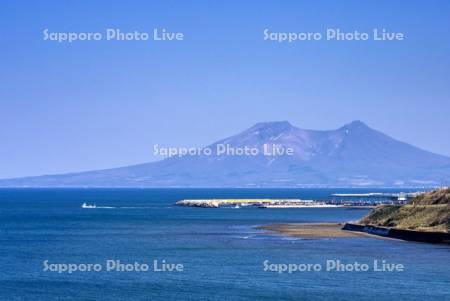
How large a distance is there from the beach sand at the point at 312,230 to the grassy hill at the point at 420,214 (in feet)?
13.0

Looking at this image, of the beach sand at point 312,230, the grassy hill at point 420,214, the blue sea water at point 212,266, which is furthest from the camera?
the beach sand at point 312,230

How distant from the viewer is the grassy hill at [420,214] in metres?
94.6

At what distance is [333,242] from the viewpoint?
292 feet

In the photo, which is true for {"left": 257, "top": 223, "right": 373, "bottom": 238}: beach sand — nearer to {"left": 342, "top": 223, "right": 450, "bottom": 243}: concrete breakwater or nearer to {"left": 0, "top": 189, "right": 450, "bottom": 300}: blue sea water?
{"left": 342, "top": 223, "right": 450, "bottom": 243}: concrete breakwater

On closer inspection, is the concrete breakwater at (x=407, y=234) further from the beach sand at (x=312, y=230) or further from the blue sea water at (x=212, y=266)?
the blue sea water at (x=212, y=266)

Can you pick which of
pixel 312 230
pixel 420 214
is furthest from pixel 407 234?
pixel 312 230

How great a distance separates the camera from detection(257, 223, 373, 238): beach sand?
10014 cm

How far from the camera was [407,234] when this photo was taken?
9338 cm

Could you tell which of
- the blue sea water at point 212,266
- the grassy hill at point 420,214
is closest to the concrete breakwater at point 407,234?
the grassy hill at point 420,214

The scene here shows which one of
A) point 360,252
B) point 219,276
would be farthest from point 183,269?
point 360,252

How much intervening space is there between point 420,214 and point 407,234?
26.7ft

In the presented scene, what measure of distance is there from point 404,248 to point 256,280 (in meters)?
25.0

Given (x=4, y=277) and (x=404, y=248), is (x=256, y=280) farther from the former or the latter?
(x=404, y=248)

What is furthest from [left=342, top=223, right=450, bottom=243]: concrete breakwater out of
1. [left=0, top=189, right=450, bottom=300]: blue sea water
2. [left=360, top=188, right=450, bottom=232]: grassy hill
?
[left=0, top=189, right=450, bottom=300]: blue sea water
